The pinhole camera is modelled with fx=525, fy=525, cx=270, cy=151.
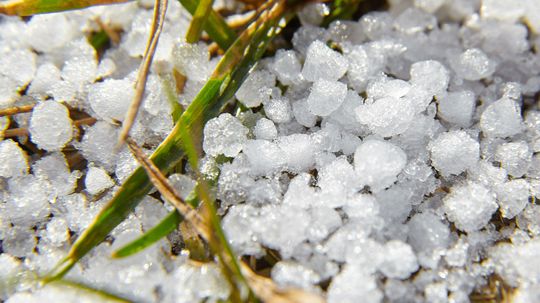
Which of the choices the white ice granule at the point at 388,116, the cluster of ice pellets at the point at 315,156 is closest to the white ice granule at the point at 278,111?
the cluster of ice pellets at the point at 315,156

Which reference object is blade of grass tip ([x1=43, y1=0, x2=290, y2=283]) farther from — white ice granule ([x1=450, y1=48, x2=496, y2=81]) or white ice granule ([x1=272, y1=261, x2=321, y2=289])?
Result: white ice granule ([x1=450, y1=48, x2=496, y2=81])

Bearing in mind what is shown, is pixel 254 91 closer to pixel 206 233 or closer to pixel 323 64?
pixel 323 64

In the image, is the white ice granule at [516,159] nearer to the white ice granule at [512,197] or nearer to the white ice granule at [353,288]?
the white ice granule at [512,197]

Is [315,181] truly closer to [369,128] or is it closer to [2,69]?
[369,128]

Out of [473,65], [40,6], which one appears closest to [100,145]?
[40,6]

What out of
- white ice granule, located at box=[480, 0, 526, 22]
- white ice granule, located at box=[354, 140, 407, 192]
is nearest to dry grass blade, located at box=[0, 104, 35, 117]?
white ice granule, located at box=[354, 140, 407, 192]
